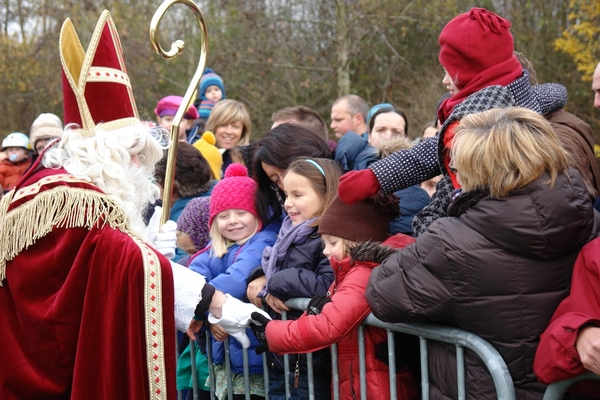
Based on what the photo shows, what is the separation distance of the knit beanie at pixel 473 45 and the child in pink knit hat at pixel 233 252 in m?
1.49

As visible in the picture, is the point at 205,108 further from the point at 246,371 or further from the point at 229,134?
the point at 246,371

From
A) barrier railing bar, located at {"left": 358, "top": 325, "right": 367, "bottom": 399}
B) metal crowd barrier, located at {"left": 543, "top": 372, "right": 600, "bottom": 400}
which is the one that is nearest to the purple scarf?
barrier railing bar, located at {"left": 358, "top": 325, "right": 367, "bottom": 399}

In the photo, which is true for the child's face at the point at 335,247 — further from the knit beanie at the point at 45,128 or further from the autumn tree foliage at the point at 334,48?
the autumn tree foliage at the point at 334,48

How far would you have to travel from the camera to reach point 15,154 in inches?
357

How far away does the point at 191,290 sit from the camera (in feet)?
11.8

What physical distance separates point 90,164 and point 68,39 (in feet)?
2.07

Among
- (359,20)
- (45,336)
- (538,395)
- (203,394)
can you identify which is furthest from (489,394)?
(359,20)

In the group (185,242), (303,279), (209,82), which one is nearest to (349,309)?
(303,279)

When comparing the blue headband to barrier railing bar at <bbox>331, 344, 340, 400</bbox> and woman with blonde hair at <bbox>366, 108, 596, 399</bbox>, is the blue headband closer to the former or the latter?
barrier railing bar at <bbox>331, 344, 340, 400</bbox>

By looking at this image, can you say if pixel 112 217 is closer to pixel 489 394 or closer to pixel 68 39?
pixel 68 39

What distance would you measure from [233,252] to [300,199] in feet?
2.18

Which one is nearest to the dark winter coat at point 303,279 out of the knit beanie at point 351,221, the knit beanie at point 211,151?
the knit beanie at point 351,221

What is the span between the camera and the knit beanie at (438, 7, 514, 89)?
3.19m

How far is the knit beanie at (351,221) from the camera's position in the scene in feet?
11.1
